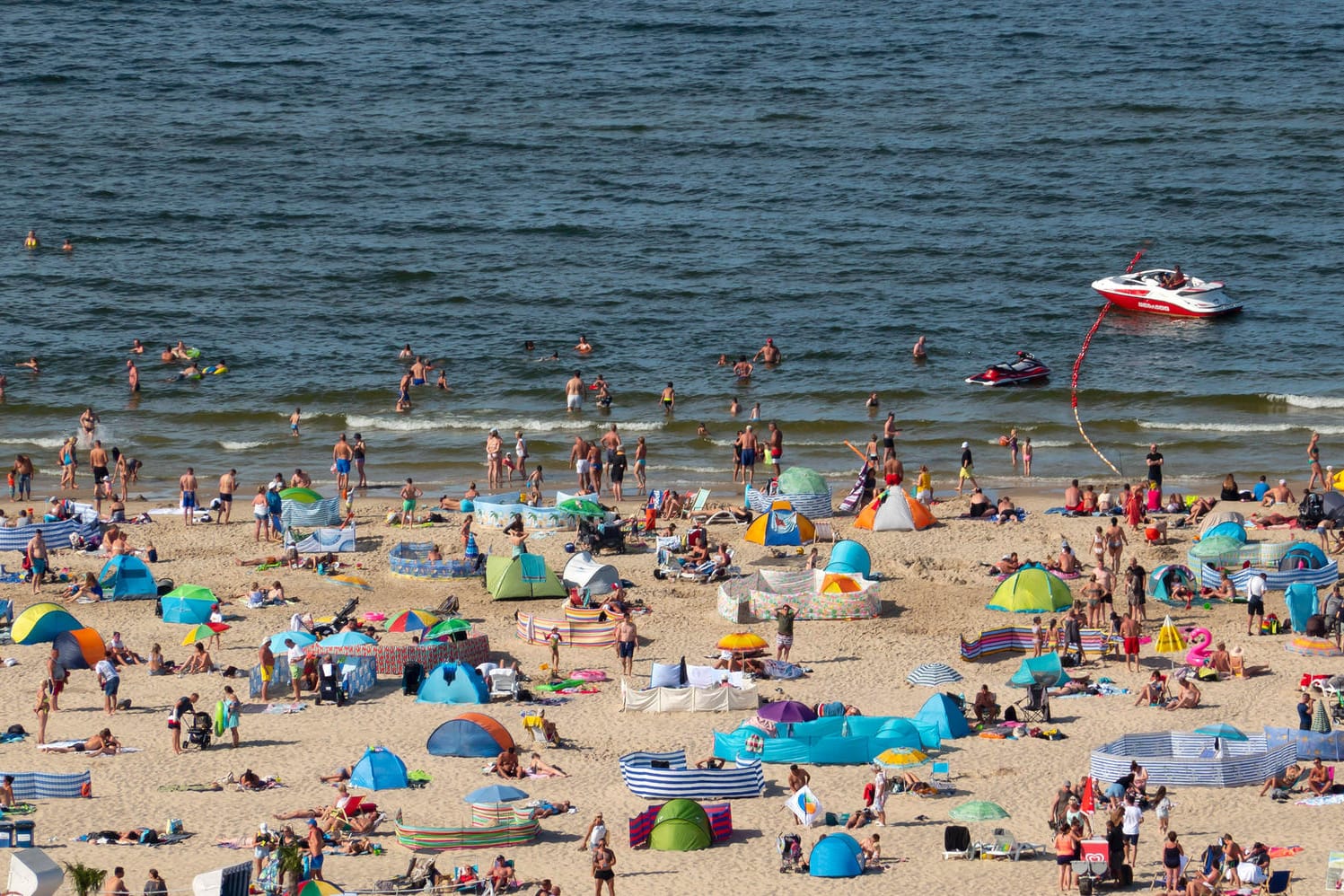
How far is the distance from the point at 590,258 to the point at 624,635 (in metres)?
29.5

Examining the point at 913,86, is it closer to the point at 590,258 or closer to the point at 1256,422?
the point at 590,258

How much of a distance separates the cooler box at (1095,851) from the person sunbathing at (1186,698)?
6.36 metres

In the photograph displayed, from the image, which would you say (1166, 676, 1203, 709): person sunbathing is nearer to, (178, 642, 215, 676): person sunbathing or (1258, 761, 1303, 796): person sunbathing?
(1258, 761, 1303, 796): person sunbathing

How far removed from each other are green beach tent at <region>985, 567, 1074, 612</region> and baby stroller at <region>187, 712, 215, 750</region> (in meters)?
13.6

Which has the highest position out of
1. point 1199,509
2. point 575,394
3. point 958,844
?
point 575,394

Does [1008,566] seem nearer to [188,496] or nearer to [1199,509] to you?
[1199,509]

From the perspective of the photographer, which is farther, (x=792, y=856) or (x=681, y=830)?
(x=681, y=830)

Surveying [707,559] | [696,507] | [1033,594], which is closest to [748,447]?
Answer: [696,507]

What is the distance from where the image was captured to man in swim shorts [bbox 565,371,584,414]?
45.8 m

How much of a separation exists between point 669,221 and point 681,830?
1542 inches

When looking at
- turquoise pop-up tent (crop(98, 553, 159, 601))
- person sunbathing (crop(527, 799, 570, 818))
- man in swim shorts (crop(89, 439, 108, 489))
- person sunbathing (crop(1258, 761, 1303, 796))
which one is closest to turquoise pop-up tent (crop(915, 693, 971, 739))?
person sunbathing (crop(1258, 761, 1303, 796))

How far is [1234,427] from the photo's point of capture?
147 feet

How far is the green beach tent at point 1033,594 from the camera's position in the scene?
3125cm

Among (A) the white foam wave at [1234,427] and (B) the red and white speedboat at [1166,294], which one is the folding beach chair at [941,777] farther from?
(B) the red and white speedboat at [1166,294]
